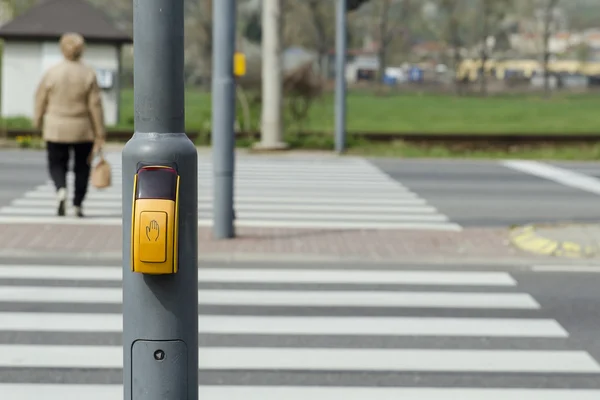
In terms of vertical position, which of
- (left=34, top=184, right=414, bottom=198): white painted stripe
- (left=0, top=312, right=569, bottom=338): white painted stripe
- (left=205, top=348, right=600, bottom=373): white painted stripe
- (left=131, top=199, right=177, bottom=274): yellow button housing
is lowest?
A: (left=205, top=348, right=600, bottom=373): white painted stripe

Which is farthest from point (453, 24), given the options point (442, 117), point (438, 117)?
point (438, 117)

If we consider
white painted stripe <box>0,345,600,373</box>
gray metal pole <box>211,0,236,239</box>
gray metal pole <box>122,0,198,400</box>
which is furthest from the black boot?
gray metal pole <box>122,0,198,400</box>

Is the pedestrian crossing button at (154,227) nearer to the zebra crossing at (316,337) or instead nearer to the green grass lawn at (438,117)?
the zebra crossing at (316,337)

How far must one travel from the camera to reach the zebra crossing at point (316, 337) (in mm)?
5820

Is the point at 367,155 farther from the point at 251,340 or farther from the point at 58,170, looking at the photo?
the point at 251,340

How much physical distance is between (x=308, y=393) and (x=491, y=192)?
10460mm

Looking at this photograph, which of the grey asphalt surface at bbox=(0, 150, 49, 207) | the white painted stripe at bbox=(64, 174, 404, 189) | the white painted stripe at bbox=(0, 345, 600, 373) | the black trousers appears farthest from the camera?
the white painted stripe at bbox=(64, 174, 404, 189)

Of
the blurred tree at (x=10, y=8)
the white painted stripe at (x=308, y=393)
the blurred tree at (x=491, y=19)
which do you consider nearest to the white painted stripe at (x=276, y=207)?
the white painted stripe at (x=308, y=393)

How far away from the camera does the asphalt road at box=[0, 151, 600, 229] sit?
12.8 meters

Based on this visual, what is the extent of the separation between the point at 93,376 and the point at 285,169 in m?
13.4

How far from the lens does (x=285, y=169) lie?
19.2 m

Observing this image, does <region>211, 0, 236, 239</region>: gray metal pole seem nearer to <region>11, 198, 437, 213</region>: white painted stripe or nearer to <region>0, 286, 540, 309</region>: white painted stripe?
<region>0, 286, 540, 309</region>: white painted stripe

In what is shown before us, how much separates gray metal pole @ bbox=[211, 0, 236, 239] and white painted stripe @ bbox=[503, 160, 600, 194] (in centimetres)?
740

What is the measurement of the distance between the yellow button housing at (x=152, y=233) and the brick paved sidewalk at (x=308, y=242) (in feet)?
21.5
